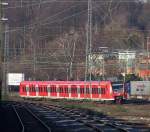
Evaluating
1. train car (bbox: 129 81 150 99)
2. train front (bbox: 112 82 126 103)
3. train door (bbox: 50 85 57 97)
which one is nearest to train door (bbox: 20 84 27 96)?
train door (bbox: 50 85 57 97)

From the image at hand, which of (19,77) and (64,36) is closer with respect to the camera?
(64,36)

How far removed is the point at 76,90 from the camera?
204 feet

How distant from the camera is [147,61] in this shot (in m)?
75.9

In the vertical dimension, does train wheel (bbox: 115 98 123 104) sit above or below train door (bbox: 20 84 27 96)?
below

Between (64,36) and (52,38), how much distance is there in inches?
68.4

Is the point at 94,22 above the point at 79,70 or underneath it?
above

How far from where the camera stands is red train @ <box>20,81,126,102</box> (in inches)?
2352

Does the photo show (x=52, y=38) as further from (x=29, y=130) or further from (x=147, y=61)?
(x=29, y=130)

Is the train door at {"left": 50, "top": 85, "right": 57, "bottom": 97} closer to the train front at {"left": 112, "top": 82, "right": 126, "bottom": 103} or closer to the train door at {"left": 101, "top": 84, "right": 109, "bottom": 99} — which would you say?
the train door at {"left": 101, "top": 84, "right": 109, "bottom": 99}

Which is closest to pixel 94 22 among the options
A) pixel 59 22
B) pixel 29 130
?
pixel 59 22

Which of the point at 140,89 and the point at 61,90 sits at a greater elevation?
the point at 61,90

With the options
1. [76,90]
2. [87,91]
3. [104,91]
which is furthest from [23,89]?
[104,91]

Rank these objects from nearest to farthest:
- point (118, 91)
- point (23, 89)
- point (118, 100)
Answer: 1. point (118, 91)
2. point (118, 100)
3. point (23, 89)

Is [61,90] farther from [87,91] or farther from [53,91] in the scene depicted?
[87,91]
